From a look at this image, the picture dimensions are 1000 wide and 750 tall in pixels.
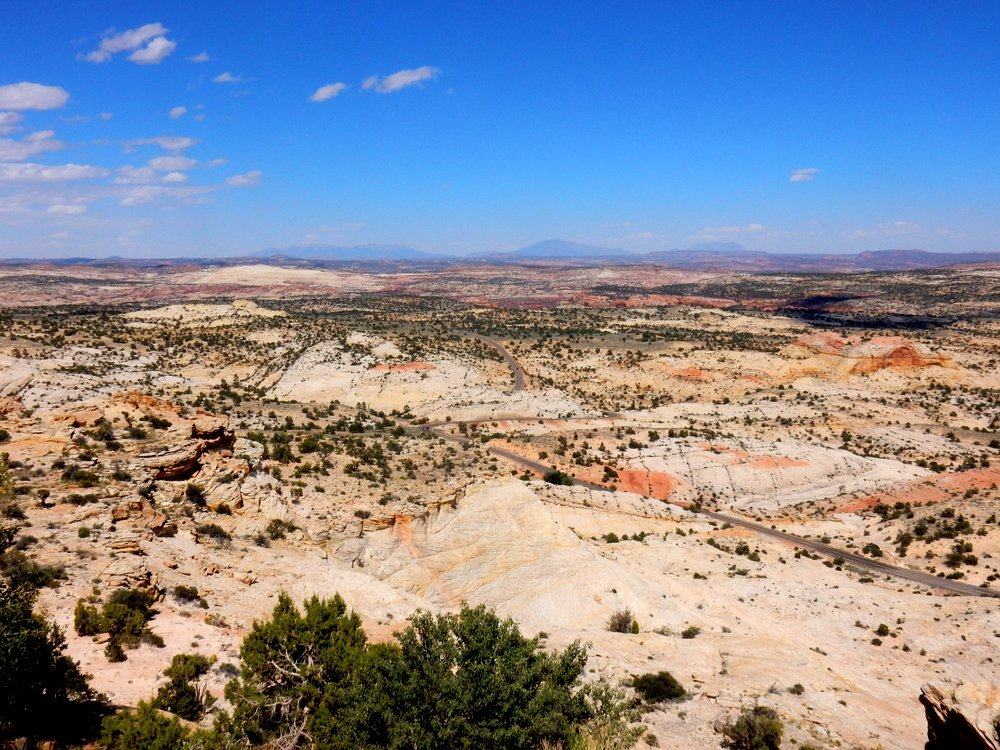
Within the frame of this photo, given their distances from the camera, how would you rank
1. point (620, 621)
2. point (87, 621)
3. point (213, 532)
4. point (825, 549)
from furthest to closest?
1. point (825, 549)
2. point (213, 532)
3. point (620, 621)
4. point (87, 621)

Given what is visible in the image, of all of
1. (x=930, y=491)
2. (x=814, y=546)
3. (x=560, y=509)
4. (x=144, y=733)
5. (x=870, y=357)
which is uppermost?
(x=144, y=733)

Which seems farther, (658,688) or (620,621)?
(620,621)

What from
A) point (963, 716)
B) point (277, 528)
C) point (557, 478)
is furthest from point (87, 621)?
point (557, 478)

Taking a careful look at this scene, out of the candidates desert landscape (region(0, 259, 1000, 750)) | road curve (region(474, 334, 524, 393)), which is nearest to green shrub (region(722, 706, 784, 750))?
desert landscape (region(0, 259, 1000, 750))

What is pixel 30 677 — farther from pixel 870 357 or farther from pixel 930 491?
pixel 870 357

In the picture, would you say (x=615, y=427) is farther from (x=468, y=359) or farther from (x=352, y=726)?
(x=352, y=726)

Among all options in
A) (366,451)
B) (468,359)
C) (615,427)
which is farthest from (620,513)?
(468,359)

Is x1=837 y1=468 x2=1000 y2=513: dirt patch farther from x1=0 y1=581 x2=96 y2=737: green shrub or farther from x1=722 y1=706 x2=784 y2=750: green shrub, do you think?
x1=0 y1=581 x2=96 y2=737: green shrub
